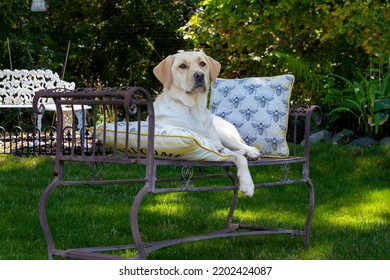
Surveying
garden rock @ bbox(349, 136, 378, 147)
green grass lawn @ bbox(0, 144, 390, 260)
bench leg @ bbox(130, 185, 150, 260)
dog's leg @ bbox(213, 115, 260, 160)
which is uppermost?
dog's leg @ bbox(213, 115, 260, 160)

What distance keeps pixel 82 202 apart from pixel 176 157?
229 cm

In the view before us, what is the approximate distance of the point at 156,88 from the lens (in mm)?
13562

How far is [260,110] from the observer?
488 centimetres

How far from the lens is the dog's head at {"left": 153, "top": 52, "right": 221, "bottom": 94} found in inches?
168

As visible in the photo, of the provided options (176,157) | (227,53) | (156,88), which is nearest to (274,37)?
(227,53)

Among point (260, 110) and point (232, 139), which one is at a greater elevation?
point (260, 110)

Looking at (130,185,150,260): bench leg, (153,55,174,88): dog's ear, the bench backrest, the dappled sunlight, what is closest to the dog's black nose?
(153,55,174,88): dog's ear

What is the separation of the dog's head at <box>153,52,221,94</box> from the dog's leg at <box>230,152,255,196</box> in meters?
0.46

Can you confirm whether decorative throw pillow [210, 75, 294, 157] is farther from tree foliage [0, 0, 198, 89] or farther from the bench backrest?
tree foliage [0, 0, 198, 89]

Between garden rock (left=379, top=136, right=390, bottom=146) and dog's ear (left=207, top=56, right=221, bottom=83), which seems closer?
dog's ear (left=207, top=56, right=221, bottom=83)

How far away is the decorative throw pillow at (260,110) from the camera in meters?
4.83

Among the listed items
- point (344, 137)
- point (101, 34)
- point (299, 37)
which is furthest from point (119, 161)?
point (101, 34)

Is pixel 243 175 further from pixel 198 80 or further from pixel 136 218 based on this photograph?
pixel 136 218

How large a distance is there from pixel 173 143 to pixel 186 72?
650mm
